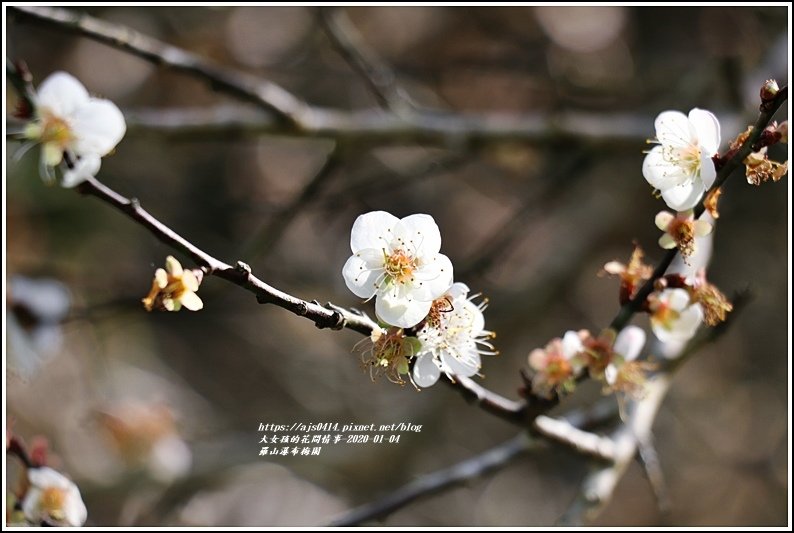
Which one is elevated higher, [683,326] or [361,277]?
[361,277]

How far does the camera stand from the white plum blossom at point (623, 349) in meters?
0.91

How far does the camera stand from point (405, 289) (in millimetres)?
783

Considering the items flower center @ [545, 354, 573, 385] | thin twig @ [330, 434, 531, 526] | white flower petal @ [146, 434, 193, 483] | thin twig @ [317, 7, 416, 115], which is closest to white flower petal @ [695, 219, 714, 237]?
flower center @ [545, 354, 573, 385]

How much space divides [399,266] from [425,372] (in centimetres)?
13

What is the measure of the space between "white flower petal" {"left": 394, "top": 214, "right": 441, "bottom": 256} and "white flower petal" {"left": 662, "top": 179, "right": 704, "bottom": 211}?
257 mm

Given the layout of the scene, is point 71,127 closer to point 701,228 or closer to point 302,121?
point 701,228

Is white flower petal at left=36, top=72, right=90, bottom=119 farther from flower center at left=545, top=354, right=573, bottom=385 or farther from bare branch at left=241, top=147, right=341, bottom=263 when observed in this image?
bare branch at left=241, top=147, right=341, bottom=263

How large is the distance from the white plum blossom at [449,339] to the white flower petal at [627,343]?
0.18m

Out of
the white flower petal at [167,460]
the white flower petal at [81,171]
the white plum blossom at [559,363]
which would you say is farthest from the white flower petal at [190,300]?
the white flower petal at [167,460]

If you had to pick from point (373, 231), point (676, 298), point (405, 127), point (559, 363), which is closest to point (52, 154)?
point (373, 231)

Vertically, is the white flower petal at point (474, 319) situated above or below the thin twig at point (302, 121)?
below

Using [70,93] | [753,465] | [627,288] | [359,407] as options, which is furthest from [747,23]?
[70,93]

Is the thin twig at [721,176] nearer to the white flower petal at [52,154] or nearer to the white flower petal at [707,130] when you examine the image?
the white flower petal at [707,130]

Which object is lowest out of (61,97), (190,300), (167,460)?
(190,300)
